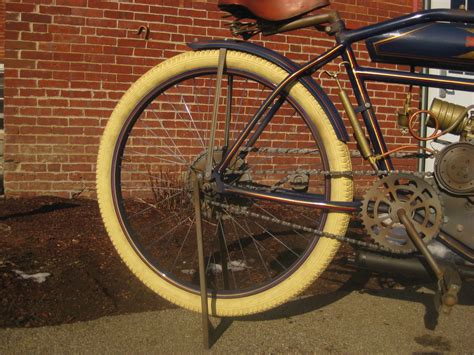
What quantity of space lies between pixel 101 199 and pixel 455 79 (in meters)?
1.79

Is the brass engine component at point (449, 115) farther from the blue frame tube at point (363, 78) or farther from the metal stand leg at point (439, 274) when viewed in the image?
the metal stand leg at point (439, 274)

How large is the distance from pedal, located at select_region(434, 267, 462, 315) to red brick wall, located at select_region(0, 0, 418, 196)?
3487mm

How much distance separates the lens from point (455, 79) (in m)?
2.33

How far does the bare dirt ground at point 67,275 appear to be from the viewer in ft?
8.70

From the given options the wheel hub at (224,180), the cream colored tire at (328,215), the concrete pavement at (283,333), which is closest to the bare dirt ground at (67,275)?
the concrete pavement at (283,333)

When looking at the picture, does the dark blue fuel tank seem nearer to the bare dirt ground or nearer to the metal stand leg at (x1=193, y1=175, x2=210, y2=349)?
the metal stand leg at (x1=193, y1=175, x2=210, y2=349)

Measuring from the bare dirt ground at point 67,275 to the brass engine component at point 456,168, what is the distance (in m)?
1.03

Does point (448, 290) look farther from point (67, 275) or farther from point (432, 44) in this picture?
point (67, 275)

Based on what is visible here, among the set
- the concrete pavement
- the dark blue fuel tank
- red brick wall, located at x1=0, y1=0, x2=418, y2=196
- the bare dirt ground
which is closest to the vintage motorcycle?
the dark blue fuel tank

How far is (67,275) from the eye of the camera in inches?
122

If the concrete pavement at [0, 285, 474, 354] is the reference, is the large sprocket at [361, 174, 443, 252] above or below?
above

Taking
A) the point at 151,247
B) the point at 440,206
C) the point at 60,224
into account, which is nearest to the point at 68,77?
the point at 60,224

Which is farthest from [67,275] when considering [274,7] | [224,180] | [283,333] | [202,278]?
[274,7]

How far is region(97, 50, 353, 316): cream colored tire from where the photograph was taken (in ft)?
7.61
